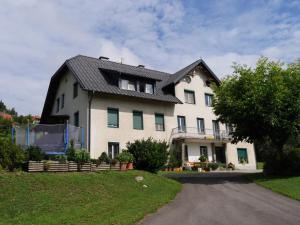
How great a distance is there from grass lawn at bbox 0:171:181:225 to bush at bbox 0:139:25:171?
1.09 metres

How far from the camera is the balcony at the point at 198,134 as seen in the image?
101 feet

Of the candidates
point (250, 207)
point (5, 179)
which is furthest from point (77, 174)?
point (250, 207)

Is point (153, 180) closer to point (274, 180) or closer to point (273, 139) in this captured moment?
point (274, 180)

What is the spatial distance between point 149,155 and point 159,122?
10.2 metres

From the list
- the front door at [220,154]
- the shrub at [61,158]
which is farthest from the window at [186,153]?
the shrub at [61,158]

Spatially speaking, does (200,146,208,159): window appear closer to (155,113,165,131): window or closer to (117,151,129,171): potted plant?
(155,113,165,131): window

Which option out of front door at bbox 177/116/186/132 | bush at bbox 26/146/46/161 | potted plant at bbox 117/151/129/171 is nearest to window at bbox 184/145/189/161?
front door at bbox 177/116/186/132

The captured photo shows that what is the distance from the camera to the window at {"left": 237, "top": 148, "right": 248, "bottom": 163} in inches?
1378

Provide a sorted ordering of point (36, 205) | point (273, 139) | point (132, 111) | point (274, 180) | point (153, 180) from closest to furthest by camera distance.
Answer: point (36, 205) < point (153, 180) < point (274, 180) < point (273, 139) < point (132, 111)

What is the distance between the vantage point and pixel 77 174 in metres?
15.7

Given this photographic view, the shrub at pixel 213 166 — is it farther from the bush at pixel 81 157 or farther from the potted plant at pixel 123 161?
the bush at pixel 81 157

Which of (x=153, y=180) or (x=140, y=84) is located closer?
(x=153, y=180)

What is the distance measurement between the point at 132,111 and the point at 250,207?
17.8m

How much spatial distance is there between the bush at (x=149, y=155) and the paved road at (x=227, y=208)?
364 centimetres
